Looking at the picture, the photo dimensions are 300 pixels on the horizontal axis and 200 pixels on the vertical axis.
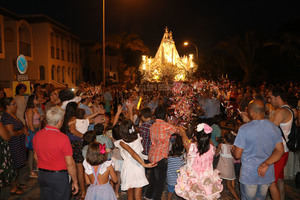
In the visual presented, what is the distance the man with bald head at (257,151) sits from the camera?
3.34m

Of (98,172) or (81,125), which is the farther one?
(81,125)

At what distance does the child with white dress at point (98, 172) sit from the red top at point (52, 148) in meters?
0.32

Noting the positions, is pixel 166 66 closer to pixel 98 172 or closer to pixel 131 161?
A: pixel 131 161

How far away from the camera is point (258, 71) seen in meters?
29.1

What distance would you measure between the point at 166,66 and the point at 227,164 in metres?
10.8

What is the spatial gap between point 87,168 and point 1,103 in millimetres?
2523

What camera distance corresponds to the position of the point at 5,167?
157 inches

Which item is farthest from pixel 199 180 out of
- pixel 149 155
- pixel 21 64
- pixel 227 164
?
pixel 21 64

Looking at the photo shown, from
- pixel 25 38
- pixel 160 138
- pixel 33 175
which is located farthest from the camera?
pixel 25 38

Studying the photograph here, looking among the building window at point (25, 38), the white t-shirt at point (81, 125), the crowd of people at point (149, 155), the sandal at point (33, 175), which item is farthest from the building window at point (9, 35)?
the white t-shirt at point (81, 125)

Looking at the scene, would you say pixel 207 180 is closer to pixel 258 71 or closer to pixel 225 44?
pixel 225 44

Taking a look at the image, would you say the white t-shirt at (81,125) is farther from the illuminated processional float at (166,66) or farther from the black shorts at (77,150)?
the illuminated processional float at (166,66)

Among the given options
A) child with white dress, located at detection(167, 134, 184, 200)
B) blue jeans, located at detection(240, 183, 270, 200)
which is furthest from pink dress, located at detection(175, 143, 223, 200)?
child with white dress, located at detection(167, 134, 184, 200)

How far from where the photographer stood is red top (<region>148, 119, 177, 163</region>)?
437cm
